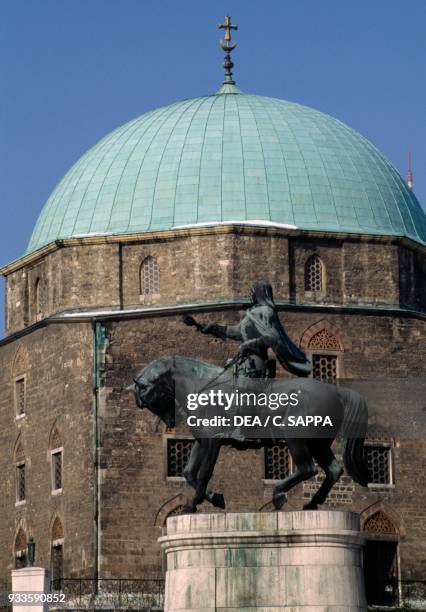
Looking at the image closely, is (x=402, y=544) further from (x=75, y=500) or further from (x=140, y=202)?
(x=140, y=202)

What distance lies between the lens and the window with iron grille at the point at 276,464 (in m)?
40.9

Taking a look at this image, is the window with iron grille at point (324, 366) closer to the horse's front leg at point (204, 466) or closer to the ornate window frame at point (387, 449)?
the ornate window frame at point (387, 449)

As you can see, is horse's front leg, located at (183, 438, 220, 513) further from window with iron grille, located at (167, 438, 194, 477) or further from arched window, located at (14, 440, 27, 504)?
arched window, located at (14, 440, 27, 504)

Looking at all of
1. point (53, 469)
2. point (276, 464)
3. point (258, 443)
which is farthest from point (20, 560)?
point (258, 443)

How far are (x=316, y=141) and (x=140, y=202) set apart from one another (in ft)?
16.6

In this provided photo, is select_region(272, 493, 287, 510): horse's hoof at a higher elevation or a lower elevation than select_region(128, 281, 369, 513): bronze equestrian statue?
lower

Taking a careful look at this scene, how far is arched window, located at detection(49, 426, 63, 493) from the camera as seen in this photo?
138ft

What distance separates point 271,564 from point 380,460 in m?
18.2

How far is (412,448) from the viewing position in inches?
1639

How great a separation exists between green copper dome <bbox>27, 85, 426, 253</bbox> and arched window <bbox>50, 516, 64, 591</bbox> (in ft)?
24.6

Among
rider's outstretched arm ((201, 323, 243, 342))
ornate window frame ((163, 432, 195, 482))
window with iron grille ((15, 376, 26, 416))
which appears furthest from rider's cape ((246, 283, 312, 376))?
window with iron grille ((15, 376, 26, 416))

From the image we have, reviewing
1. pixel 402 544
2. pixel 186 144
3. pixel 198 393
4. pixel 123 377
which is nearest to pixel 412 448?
pixel 402 544

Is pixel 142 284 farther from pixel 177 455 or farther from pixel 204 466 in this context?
pixel 204 466

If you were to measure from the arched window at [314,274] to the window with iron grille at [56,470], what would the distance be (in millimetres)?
7283
